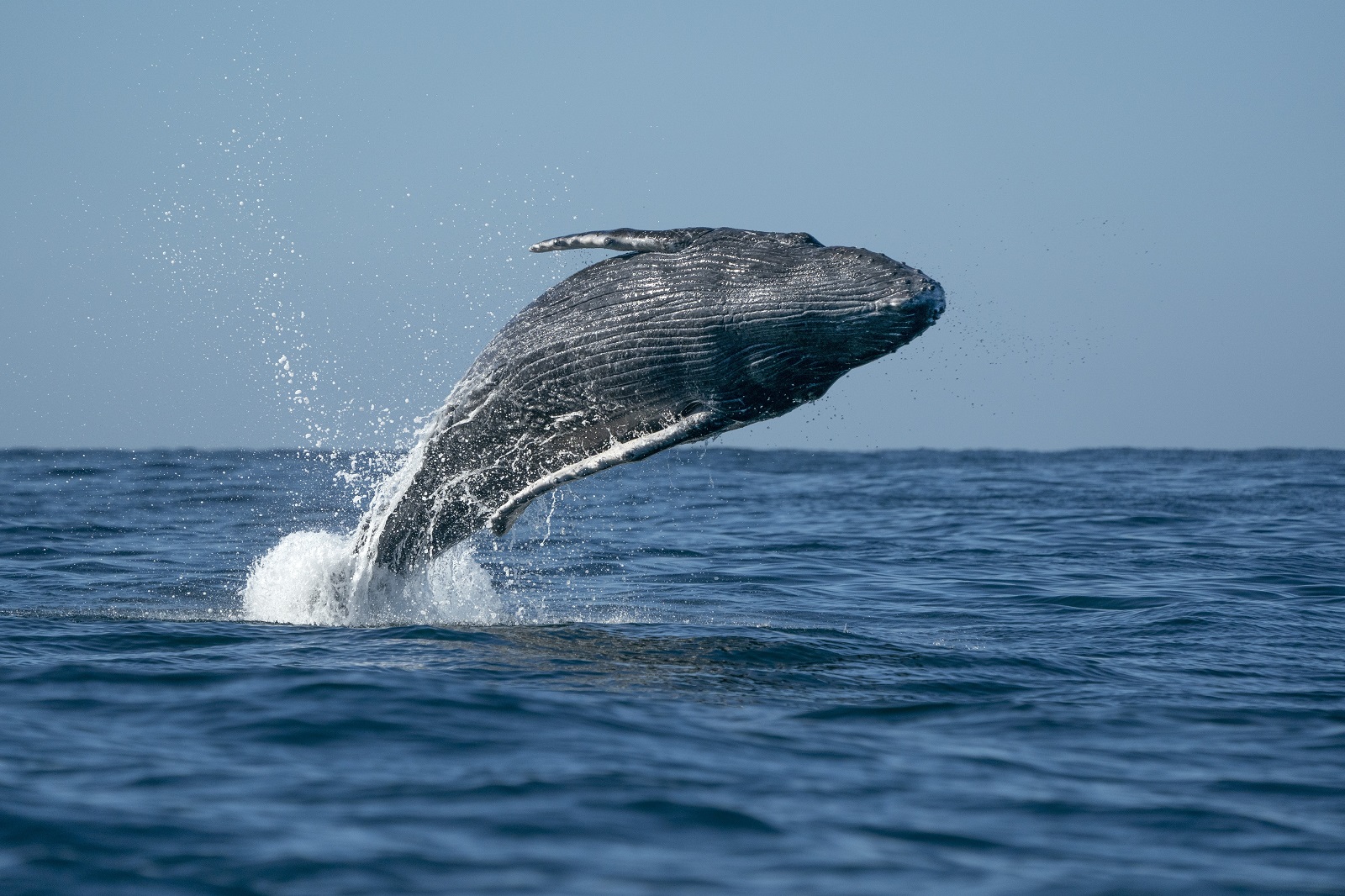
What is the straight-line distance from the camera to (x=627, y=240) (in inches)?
455

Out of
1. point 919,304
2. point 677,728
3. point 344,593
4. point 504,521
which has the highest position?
point 919,304

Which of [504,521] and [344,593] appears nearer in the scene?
[504,521]

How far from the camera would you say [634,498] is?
1375 inches

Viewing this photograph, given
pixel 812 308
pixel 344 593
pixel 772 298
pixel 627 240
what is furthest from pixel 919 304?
pixel 344 593

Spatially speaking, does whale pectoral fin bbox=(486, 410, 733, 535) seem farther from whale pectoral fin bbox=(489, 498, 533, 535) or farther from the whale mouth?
the whale mouth

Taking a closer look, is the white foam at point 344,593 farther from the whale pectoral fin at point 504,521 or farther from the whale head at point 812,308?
the whale head at point 812,308

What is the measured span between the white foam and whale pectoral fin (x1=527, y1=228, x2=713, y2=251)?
4.22 meters

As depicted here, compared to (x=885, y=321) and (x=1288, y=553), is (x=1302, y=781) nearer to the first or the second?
(x=885, y=321)

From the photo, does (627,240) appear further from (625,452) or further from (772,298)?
(625,452)

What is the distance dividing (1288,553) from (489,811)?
18.1 metres

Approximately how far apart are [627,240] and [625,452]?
1.82 m

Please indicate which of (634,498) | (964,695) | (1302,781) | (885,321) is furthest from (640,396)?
(634,498)

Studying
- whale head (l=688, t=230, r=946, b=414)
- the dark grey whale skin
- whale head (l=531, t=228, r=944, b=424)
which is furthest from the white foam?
whale head (l=688, t=230, r=946, b=414)

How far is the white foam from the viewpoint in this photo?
1400 centimetres
